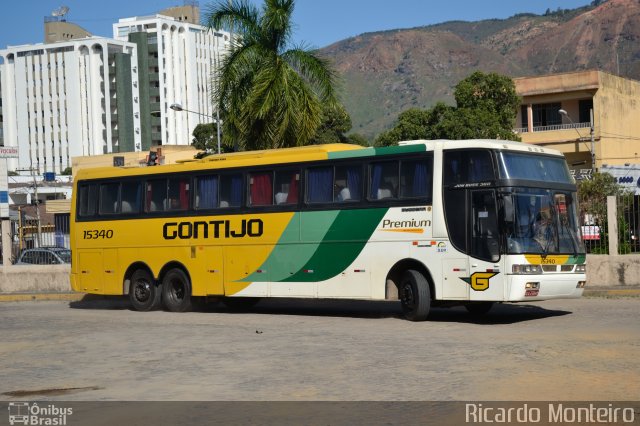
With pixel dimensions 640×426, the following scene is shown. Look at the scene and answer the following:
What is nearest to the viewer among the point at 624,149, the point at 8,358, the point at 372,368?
the point at 372,368

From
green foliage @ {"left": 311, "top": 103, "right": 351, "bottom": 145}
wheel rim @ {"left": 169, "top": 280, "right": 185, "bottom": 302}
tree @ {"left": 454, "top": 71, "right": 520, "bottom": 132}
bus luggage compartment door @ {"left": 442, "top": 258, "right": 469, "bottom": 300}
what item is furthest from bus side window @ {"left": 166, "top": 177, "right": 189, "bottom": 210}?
green foliage @ {"left": 311, "top": 103, "right": 351, "bottom": 145}

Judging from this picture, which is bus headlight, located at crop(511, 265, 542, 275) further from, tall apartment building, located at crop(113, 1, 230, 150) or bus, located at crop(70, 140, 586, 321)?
tall apartment building, located at crop(113, 1, 230, 150)

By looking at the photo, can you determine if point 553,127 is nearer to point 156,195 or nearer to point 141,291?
point 156,195

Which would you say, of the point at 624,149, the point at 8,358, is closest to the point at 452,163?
the point at 8,358

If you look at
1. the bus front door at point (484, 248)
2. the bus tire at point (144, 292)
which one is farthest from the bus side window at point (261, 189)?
the bus front door at point (484, 248)

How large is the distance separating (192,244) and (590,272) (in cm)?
928

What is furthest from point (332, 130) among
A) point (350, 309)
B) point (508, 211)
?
point (508, 211)

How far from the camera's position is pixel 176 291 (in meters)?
22.6

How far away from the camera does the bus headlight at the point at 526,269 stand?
663 inches

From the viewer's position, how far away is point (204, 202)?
21828 millimetres

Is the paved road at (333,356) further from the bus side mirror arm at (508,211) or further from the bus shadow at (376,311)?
the bus side mirror arm at (508,211)

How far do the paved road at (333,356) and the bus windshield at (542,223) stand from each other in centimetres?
129

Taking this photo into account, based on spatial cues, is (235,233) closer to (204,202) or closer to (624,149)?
(204,202)
